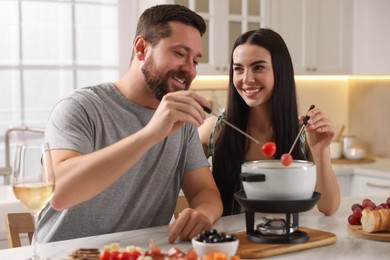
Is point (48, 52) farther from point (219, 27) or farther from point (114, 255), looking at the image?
point (114, 255)

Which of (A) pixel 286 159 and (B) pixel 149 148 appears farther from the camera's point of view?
(B) pixel 149 148

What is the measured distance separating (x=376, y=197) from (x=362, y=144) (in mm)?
2616

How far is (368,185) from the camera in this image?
4312 millimetres

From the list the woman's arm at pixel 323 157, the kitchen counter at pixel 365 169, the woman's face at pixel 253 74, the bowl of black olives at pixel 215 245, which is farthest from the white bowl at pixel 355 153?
the bowl of black olives at pixel 215 245

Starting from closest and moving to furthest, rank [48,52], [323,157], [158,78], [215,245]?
[215,245] → [158,78] → [323,157] → [48,52]

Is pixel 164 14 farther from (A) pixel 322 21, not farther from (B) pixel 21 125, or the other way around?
(A) pixel 322 21

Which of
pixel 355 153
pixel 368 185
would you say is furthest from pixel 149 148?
pixel 355 153

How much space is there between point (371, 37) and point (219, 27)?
124cm

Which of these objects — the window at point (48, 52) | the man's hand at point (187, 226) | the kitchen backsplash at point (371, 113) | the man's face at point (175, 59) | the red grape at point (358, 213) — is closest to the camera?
the man's hand at point (187, 226)

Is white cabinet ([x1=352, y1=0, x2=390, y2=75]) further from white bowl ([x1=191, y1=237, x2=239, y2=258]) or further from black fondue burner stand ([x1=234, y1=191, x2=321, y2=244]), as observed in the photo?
white bowl ([x1=191, y1=237, x2=239, y2=258])

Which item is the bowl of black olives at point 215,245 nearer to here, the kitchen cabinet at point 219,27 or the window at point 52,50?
the kitchen cabinet at point 219,27

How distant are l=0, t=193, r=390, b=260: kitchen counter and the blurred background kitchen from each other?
219 cm

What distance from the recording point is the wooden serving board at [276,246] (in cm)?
165

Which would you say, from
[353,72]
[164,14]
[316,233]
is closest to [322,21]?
[353,72]
